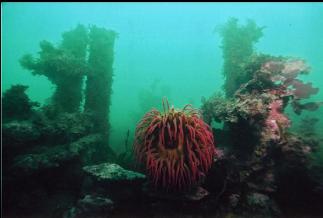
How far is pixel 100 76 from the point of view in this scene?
42.3 feet

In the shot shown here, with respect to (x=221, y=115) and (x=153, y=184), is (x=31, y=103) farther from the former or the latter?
(x=221, y=115)

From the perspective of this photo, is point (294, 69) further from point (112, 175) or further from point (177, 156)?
point (112, 175)

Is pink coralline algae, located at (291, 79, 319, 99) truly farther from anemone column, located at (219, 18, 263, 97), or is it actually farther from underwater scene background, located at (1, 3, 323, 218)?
anemone column, located at (219, 18, 263, 97)

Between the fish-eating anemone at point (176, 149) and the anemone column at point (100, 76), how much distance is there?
253 inches

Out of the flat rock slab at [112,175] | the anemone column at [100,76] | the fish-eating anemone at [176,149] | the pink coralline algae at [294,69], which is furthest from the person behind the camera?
the anemone column at [100,76]

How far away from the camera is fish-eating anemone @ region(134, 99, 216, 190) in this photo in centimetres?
537

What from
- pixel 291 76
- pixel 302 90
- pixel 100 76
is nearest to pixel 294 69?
pixel 291 76

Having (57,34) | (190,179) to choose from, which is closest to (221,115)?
(190,179)

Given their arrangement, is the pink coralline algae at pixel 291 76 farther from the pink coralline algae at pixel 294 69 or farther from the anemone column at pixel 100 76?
the anemone column at pixel 100 76

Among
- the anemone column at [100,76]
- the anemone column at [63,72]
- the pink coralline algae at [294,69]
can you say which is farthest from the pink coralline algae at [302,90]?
the anemone column at [63,72]

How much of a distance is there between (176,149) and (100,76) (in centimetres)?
854

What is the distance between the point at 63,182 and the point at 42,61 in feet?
21.3

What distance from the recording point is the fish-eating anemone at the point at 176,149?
5.37 metres

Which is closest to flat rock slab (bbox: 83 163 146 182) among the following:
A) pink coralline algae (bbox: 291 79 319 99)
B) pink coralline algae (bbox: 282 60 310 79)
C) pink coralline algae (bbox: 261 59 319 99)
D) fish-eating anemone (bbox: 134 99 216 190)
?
fish-eating anemone (bbox: 134 99 216 190)
